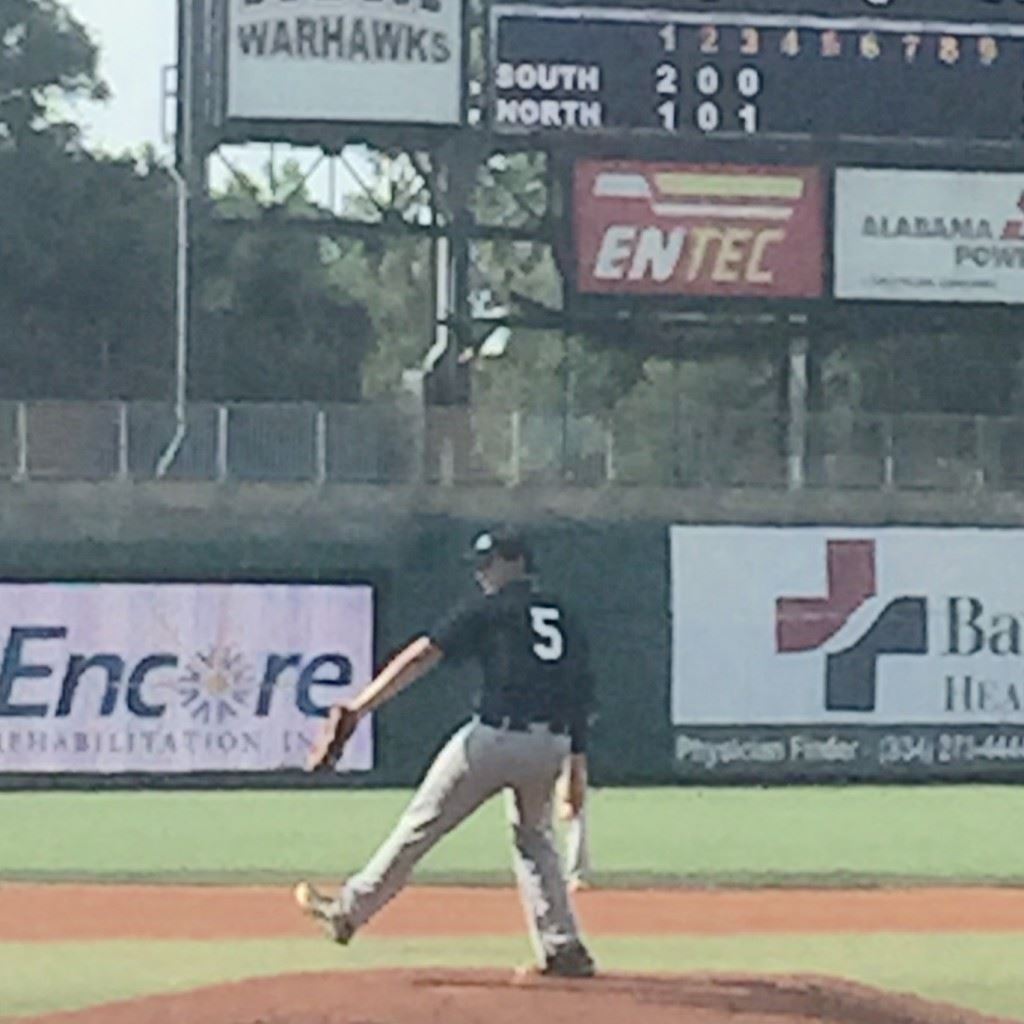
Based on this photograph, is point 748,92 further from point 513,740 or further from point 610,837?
point 513,740

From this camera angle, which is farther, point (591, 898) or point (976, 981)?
point (591, 898)

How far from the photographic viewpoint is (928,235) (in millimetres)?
27625

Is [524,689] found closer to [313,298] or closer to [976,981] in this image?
[976,981]

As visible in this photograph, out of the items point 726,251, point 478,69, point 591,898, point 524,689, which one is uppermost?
point 478,69

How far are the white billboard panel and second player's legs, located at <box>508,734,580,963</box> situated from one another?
60.9ft

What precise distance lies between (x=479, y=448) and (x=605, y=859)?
10543mm

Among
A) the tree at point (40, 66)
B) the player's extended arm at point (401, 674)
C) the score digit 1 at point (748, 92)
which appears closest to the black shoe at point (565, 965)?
the player's extended arm at point (401, 674)

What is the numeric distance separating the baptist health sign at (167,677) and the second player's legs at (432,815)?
51.5 ft

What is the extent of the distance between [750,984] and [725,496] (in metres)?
19.2

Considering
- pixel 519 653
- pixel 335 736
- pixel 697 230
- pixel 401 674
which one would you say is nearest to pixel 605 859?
pixel 519 653

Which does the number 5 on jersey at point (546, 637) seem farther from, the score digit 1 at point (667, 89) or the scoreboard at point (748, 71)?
the score digit 1 at point (667, 89)

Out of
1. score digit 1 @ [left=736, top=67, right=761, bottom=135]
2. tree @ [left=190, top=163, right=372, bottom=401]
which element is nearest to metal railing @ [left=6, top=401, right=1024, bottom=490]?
score digit 1 @ [left=736, top=67, right=761, bottom=135]

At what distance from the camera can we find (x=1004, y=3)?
26391mm

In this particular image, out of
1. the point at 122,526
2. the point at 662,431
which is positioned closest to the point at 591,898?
the point at 122,526
